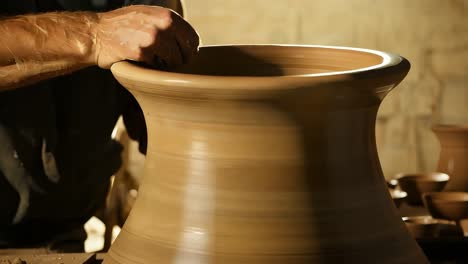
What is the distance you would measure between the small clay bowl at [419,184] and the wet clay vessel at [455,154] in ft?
0.18

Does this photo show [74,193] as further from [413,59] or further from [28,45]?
[413,59]

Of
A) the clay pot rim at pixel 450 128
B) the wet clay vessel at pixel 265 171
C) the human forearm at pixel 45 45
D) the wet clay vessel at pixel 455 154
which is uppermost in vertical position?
the wet clay vessel at pixel 265 171

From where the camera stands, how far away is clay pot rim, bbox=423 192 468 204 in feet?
6.39

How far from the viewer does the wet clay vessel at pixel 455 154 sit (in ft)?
7.29

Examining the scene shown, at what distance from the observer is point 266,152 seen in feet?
3.28

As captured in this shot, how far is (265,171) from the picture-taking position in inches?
39.4

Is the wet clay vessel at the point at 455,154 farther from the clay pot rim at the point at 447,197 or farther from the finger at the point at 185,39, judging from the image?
the finger at the point at 185,39

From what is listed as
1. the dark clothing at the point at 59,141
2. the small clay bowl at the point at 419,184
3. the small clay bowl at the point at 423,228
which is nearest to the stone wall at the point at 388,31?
the dark clothing at the point at 59,141

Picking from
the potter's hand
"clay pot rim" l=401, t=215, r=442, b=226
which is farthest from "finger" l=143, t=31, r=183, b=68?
"clay pot rim" l=401, t=215, r=442, b=226

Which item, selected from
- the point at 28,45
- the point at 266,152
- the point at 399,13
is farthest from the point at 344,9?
the point at 266,152

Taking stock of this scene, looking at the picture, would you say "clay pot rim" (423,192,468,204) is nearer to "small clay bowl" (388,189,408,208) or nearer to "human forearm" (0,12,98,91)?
"small clay bowl" (388,189,408,208)

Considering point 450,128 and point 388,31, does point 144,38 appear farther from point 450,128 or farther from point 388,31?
point 388,31

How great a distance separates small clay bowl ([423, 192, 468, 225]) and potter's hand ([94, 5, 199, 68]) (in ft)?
3.00

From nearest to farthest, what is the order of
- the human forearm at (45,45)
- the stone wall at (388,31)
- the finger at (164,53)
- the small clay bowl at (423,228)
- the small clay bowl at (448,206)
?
the finger at (164,53)
the human forearm at (45,45)
the small clay bowl at (423,228)
the small clay bowl at (448,206)
the stone wall at (388,31)
